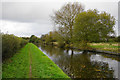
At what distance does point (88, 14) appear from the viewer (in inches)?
815

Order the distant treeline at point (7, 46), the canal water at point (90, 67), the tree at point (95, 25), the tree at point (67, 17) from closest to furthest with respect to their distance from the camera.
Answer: the canal water at point (90, 67), the distant treeline at point (7, 46), the tree at point (95, 25), the tree at point (67, 17)

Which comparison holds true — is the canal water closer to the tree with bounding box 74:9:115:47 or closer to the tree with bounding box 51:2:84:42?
the tree with bounding box 74:9:115:47

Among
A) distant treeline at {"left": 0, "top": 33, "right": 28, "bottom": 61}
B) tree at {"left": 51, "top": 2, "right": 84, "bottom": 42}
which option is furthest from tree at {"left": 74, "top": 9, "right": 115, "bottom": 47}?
distant treeline at {"left": 0, "top": 33, "right": 28, "bottom": 61}

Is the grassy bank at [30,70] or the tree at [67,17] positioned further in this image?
the tree at [67,17]

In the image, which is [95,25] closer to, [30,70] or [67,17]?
[67,17]

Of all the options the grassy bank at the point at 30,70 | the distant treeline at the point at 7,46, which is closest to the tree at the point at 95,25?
the grassy bank at the point at 30,70

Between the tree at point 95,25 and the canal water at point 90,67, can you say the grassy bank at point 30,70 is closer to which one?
the canal water at point 90,67

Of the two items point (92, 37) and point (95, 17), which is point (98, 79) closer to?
point (92, 37)

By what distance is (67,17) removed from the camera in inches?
1134

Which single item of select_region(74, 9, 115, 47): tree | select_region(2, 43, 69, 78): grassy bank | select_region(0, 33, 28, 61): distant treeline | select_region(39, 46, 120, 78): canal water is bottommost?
select_region(39, 46, 120, 78): canal water

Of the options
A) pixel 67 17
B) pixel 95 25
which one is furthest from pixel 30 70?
pixel 67 17

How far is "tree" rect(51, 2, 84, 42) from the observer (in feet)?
94.5

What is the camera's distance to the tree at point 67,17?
28.8m

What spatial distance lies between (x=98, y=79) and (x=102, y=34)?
16487mm
